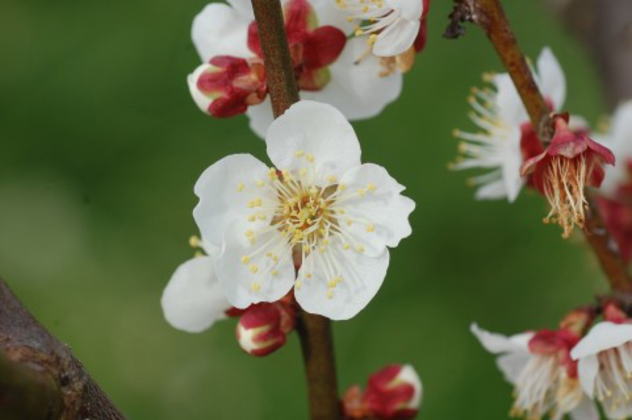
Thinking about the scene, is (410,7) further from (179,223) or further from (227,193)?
(179,223)

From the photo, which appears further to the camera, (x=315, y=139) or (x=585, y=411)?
(x=585, y=411)

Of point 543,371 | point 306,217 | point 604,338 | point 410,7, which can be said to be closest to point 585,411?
point 543,371

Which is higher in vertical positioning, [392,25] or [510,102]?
[392,25]

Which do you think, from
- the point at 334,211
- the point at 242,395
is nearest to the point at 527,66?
the point at 334,211

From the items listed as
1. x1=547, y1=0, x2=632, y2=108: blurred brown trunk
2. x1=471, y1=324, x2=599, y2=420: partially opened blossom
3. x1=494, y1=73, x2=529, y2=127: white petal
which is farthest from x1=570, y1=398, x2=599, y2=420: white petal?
x1=547, y1=0, x2=632, y2=108: blurred brown trunk

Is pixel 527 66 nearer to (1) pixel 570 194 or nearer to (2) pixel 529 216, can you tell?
(1) pixel 570 194

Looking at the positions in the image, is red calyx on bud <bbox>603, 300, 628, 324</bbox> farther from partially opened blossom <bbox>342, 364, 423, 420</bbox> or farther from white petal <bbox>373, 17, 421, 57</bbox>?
white petal <bbox>373, 17, 421, 57</bbox>
